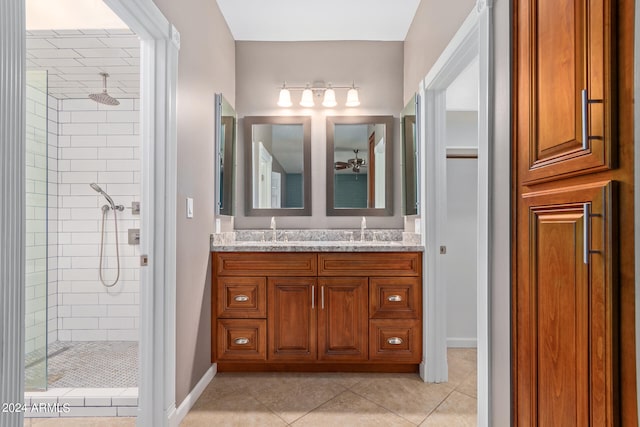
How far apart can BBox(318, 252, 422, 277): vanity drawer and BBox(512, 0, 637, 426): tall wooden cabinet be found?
1162 millimetres

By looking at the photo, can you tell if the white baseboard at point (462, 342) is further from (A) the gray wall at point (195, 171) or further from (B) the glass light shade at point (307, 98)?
(B) the glass light shade at point (307, 98)

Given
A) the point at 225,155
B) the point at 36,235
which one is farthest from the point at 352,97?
the point at 36,235

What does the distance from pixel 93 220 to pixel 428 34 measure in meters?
2.99

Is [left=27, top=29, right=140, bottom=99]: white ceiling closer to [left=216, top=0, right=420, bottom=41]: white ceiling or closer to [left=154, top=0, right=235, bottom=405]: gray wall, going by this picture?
[left=154, top=0, right=235, bottom=405]: gray wall

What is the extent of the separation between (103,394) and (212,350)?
25.6 inches

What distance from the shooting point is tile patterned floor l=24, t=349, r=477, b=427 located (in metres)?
1.89

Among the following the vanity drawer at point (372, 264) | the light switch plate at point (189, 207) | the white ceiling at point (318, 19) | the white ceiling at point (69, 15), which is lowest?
the vanity drawer at point (372, 264)

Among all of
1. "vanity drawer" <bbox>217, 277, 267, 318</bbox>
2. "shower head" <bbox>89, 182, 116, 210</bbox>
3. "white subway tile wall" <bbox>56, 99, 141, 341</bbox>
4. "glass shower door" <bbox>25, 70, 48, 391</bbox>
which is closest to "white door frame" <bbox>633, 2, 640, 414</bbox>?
"vanity drawer" <bbox>217, 277, 267, 318</bbox>

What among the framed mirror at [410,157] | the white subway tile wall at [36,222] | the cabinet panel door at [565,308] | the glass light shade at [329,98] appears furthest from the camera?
the glass light shade at [329,98]

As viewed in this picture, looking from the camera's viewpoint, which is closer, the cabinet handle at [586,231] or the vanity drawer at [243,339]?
the cabinet handle at [586,231]

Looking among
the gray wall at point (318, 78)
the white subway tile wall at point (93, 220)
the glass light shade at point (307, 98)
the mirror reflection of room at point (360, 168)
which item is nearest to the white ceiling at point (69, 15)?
the white subway tile wall at point (93, 220)

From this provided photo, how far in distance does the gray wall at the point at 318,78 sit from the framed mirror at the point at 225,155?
0.22m

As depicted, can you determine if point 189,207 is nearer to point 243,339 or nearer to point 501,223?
point 243,339

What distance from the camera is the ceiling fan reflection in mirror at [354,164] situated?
3.03 m
